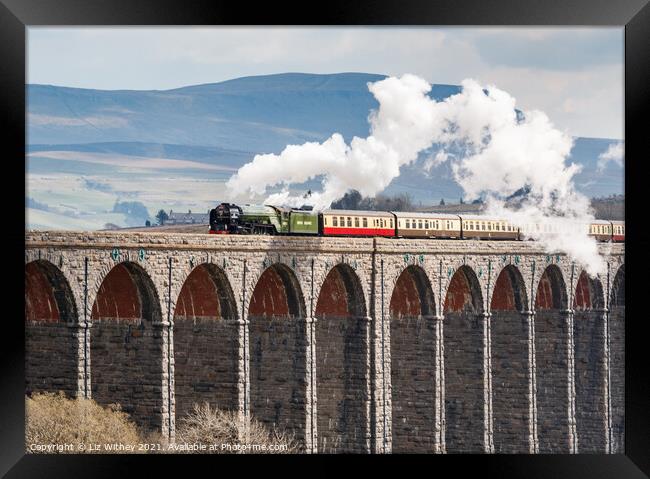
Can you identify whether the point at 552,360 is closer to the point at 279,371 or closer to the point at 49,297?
the point at 279,371

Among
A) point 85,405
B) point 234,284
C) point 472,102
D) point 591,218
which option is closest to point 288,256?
point 234,284

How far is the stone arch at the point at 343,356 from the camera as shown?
34.4 meters

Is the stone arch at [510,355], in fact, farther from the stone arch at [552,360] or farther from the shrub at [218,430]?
the shrub at [218,430]

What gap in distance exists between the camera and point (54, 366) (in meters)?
25.9

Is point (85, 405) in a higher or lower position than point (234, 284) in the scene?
lower

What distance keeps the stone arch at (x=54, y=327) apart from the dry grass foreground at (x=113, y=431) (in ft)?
1.33

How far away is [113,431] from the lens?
2659 centimetres

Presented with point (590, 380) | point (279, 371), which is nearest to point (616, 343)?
point (590, 380)

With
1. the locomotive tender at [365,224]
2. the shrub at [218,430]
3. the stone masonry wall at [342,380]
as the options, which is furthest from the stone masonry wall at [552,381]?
the shrub at [218,430]

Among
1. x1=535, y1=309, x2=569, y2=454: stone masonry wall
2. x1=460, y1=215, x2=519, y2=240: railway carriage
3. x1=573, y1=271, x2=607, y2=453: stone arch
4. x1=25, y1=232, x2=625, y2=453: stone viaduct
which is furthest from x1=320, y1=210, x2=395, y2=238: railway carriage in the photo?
x1=573, y1=271, x2=607, y2=453: stone arch

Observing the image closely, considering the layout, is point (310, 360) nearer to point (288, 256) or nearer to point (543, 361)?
point (288, 256)

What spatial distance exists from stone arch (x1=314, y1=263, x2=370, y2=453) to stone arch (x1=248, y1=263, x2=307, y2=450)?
2005 millimetres

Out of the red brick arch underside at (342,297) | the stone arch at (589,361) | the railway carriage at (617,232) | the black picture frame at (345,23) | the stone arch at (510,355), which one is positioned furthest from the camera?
the railway carriage at (617,232)
